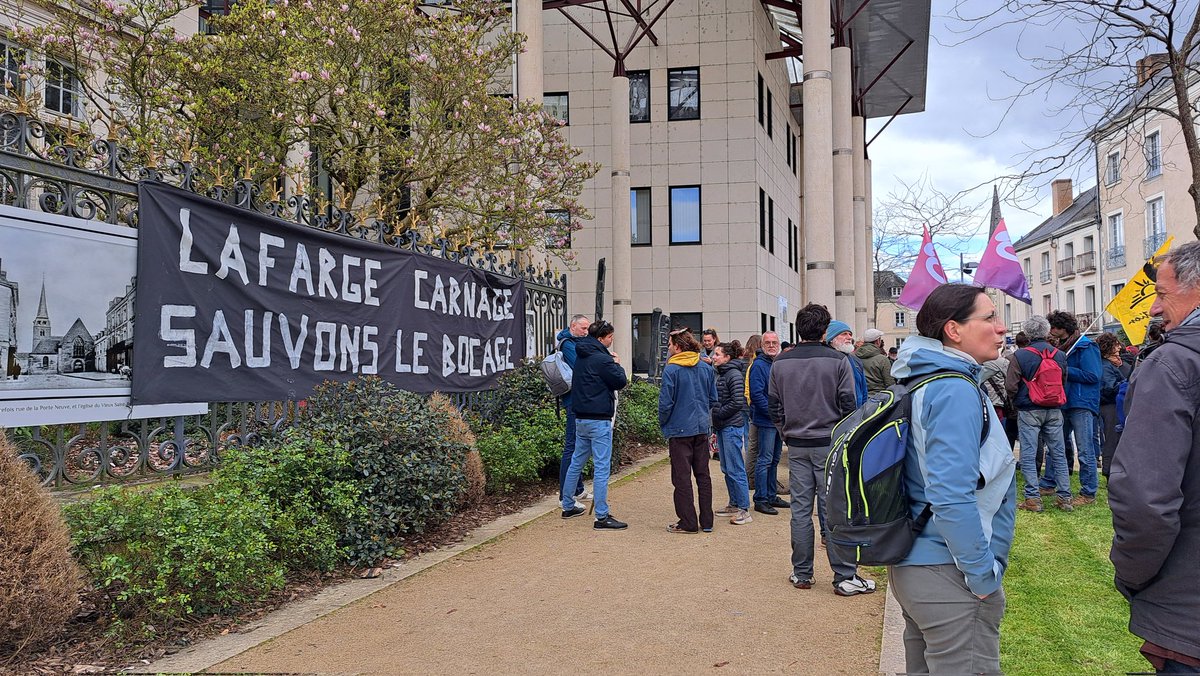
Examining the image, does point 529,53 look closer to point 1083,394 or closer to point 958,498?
point 1083,394

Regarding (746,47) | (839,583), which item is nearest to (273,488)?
(839,583)

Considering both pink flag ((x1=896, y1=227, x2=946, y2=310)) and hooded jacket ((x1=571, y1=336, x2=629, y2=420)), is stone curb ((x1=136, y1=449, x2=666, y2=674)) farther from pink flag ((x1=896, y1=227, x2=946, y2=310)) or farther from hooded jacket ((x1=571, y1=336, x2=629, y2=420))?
pink flag ((x1=896, y1=227, x2=946, y2=310))

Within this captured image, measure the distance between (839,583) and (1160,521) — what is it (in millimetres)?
3893

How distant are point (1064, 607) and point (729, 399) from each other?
3.65 metres

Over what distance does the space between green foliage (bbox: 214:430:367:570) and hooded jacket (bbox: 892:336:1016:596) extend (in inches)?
179

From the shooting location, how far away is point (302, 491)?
6.46m

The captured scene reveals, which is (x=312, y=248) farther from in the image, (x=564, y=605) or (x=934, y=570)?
(x=934, y=570)

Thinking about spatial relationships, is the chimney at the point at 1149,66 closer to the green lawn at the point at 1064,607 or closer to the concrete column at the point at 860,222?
the green lawn at the point at 1064,607

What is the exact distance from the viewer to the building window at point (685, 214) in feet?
86.4

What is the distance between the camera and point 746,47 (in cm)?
2566

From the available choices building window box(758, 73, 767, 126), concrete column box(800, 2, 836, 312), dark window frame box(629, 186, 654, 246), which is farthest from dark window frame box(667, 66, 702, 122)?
concrete column box(800, 2, 836, 312)

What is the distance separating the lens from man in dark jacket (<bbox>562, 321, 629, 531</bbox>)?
8.55 meters

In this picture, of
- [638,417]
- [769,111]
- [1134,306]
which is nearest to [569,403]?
[1134,306]

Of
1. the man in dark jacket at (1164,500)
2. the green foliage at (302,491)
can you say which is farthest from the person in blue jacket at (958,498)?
the green foliage at (302,491)
